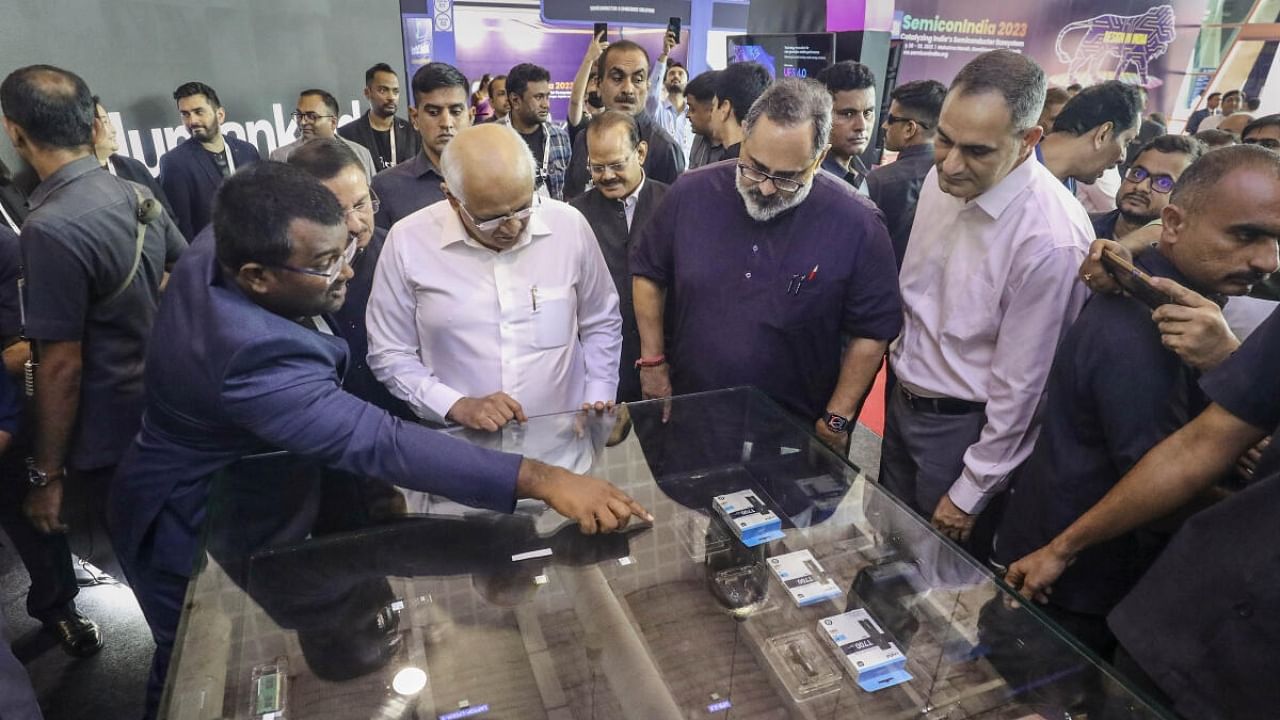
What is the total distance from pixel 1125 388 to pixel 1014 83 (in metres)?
0.86

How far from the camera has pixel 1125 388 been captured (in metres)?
1.53

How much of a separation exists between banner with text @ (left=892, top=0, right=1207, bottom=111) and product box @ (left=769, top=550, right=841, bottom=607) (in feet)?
31.2

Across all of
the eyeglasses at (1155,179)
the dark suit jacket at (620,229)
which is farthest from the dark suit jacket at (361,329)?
the eyeglasses at (1155,179)

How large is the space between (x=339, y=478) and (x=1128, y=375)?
172 centimetres

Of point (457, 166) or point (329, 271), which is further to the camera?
point (457, 166)

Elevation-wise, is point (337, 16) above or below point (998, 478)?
above

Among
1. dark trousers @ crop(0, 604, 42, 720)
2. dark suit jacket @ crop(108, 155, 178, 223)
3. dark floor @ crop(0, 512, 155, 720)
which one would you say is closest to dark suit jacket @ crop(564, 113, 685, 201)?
dark suit jacket @ crop(108, 155, 178, 223)

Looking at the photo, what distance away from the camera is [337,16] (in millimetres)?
6121

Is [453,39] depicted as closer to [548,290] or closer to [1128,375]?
[548,290]

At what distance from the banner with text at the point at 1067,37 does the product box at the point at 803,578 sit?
9524mm

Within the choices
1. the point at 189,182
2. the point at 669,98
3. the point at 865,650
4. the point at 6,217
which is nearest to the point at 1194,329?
the point at 865,650

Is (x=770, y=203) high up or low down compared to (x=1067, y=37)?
down

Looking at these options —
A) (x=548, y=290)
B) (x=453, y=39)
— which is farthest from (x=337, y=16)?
(x=548, y=290)

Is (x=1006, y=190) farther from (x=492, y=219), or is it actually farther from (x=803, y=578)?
(x=492, y=219)
